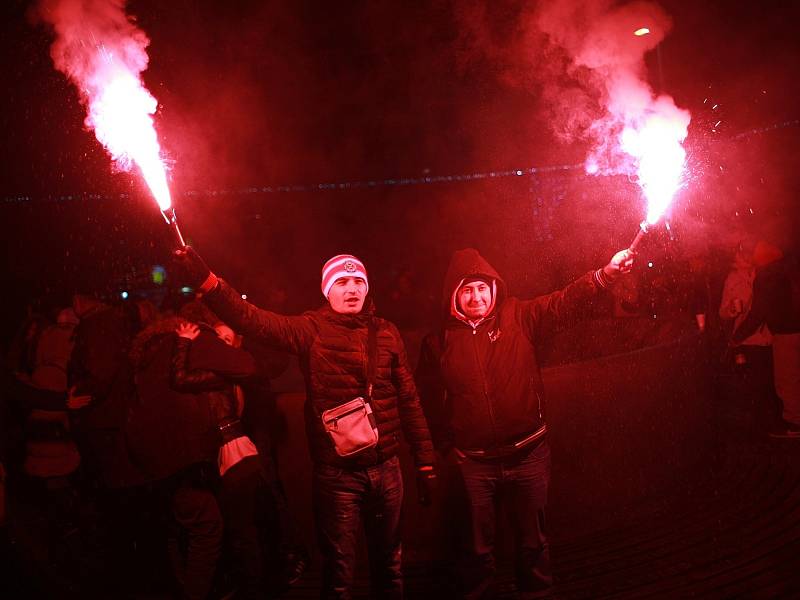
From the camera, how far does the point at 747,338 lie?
6.07m

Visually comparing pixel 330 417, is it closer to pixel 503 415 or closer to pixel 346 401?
pixel 346 401

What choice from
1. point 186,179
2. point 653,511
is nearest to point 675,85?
point 653,511

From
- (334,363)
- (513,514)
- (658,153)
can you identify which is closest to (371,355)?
(334,363)

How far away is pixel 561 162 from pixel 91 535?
813cm

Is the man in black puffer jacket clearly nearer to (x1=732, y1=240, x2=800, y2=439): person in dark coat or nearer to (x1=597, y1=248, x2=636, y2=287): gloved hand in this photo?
(x1=597, y1=248, x2=636, y2=287): gloved hand

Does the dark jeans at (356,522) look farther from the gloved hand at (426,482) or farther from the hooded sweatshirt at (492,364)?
the hooded sweatshirt at (492,364)

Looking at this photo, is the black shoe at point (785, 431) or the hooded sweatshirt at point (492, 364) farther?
the black shoe at point (785, 431)

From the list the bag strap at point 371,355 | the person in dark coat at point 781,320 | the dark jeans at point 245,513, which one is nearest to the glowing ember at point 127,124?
the bag strap at point 371,355

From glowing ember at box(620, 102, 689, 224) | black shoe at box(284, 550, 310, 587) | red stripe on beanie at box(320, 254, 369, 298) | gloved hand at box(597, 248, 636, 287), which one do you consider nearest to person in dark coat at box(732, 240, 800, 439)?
glowing ember at box(620, 102, 689, 224)

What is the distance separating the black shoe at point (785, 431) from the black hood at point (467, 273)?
13.6 ft

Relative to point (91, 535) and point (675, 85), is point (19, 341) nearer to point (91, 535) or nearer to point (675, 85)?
point (91, 535)

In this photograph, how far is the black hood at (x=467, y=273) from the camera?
3.48 metres

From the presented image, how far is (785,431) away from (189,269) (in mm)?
6076

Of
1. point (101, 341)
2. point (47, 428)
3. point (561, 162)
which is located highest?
point (561, 162)
